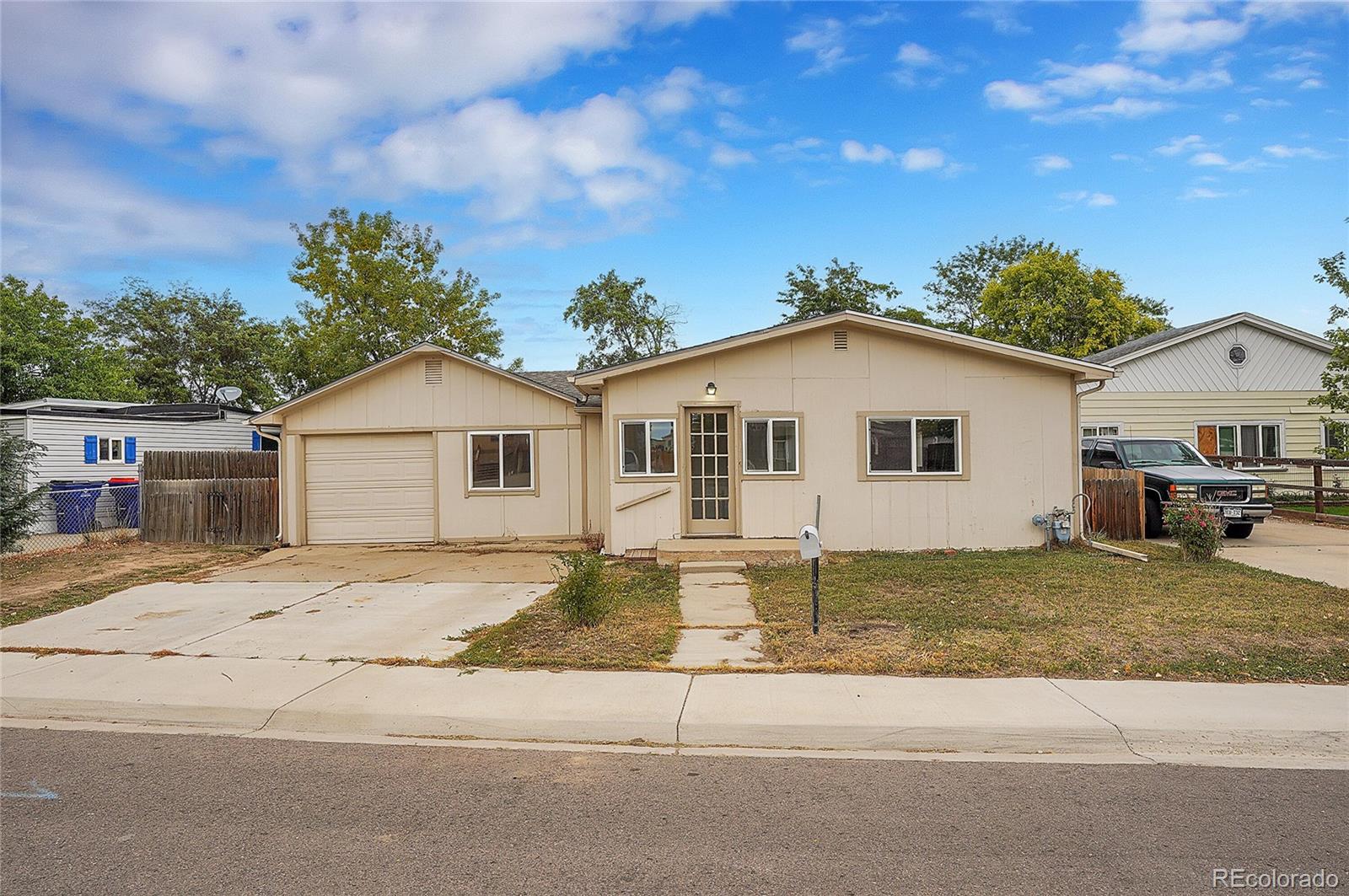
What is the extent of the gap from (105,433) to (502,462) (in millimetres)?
11583

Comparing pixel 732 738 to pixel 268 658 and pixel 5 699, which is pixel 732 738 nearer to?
pixel 268 658

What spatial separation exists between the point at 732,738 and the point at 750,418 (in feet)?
26.8

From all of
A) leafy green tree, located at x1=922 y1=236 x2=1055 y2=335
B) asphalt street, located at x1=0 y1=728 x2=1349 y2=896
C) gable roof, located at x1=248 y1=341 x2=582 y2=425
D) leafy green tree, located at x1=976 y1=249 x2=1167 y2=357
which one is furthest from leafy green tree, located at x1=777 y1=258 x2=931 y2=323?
asphalt street, located at x1=0 y1=728 x2=1349 y2=896

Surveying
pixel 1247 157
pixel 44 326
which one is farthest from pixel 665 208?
pixel 44 326

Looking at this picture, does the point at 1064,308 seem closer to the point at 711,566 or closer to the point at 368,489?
the point at 711,566

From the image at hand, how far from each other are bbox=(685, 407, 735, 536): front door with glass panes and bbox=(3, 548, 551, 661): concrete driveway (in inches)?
102

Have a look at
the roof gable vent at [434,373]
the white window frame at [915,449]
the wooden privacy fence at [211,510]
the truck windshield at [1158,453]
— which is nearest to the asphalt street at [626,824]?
the white window frame at [915,449]

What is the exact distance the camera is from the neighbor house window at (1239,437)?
21.6m

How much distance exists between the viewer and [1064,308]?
31.8m

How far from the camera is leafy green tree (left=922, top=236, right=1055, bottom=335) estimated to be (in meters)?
48.4

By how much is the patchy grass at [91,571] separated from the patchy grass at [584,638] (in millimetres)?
5401

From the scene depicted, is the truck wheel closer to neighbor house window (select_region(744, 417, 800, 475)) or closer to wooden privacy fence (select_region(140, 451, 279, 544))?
neighbor house window (select_region(744, 417, 800, 475))

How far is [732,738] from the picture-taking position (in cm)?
509

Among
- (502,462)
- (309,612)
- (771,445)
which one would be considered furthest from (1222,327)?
(309,612)
